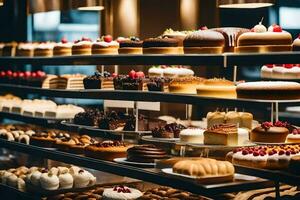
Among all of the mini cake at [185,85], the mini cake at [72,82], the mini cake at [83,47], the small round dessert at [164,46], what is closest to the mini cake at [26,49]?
the mini cake at [72,82]

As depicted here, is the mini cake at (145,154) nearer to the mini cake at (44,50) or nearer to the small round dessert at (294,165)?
the small round dessert at (294,165)

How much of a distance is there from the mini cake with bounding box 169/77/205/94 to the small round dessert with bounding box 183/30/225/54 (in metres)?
0.35

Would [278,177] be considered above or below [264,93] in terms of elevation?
below

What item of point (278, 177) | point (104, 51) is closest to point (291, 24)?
point (104, 51)

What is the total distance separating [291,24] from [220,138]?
431 centimetres

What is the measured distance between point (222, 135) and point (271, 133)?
1.39 ft

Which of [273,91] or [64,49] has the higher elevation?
[64,49]

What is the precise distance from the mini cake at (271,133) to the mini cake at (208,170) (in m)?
0.41

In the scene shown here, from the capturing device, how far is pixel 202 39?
19.9ft

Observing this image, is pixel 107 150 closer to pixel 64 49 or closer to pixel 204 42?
pixel 204 42

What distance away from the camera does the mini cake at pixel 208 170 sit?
533cm

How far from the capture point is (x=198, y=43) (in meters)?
6.10

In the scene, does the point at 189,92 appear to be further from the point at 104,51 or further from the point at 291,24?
the point at 291,24

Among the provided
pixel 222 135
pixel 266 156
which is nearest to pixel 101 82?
pixel 222 135
